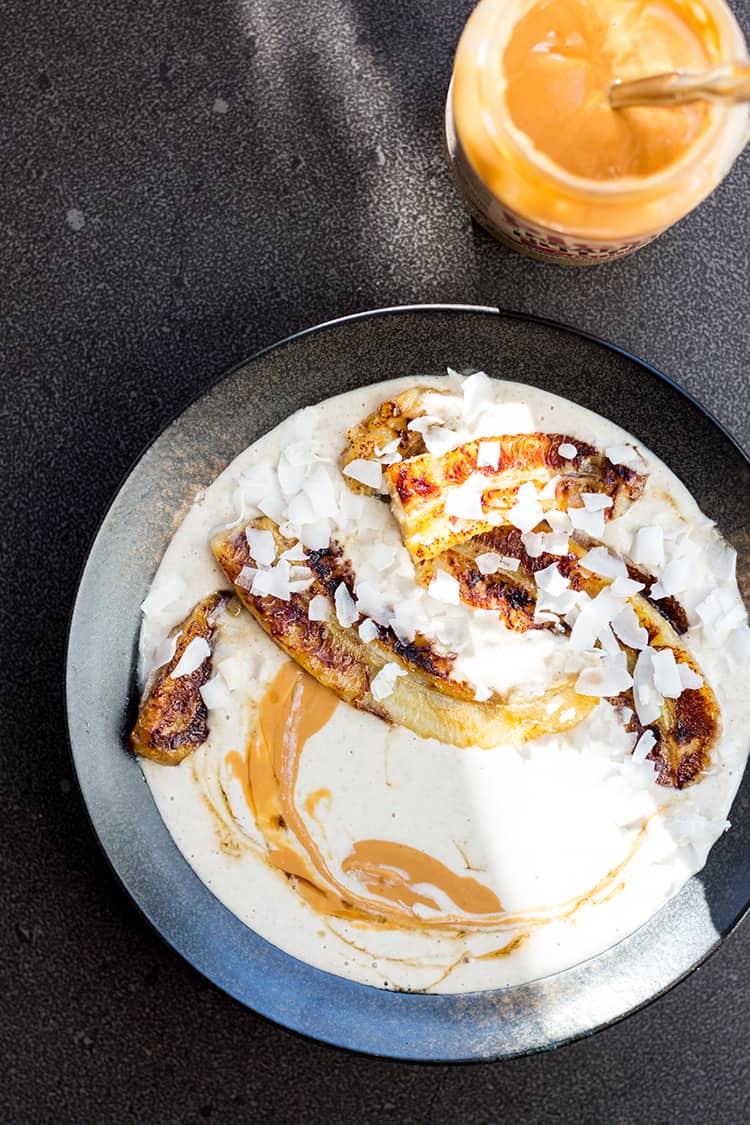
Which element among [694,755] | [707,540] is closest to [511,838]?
[694,755]

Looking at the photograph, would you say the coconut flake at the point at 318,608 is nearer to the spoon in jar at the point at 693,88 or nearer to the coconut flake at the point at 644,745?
the coconut flake at the point at 644,745

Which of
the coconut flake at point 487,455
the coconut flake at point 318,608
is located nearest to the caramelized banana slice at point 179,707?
the coconut flake at point 318,608

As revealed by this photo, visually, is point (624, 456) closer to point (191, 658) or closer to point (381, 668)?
point (381, 668)

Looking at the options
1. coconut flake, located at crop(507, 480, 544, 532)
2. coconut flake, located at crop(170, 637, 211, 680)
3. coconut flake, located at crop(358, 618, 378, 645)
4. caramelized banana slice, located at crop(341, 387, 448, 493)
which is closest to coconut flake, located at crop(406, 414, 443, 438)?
caramelized banana slice, located at crop(341, 387, 448, 493)

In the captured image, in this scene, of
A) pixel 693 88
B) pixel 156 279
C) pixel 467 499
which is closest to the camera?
pixel 693 88

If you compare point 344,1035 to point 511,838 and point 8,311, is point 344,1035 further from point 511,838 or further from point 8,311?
point 8,311

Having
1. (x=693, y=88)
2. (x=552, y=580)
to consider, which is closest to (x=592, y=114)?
(x=693, y=88)
